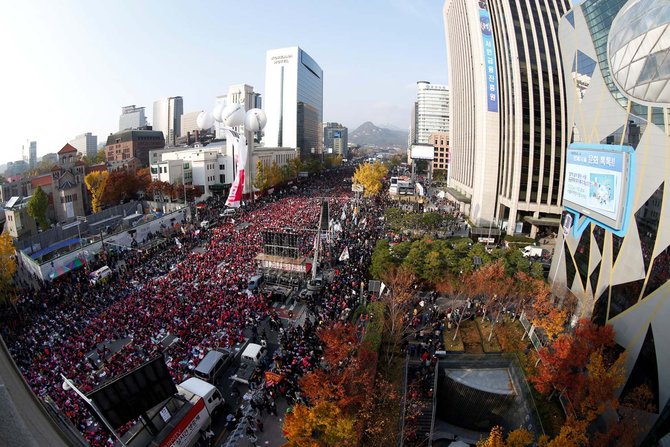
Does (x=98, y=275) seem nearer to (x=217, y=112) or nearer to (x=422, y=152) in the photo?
(x=217, y=112)

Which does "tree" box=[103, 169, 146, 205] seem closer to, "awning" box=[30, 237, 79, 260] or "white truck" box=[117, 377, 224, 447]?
"awning" box=[30, 237, 79, 260]

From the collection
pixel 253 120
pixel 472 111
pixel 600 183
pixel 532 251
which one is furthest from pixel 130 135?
pixel 600 183

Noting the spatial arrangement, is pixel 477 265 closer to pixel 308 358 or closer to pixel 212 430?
pixel 308 358

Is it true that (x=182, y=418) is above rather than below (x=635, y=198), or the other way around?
below

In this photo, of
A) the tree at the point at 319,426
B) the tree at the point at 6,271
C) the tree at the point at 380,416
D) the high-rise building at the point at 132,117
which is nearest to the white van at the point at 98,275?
the tree at the point at 6,271

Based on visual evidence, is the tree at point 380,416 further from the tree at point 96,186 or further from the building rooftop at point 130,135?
the building rooftop at point 130,135

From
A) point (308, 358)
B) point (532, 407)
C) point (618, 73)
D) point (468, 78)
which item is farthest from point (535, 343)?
point (468, 78)

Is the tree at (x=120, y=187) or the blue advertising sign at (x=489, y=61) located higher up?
the blue advertising sign at (x=489, y=61)
